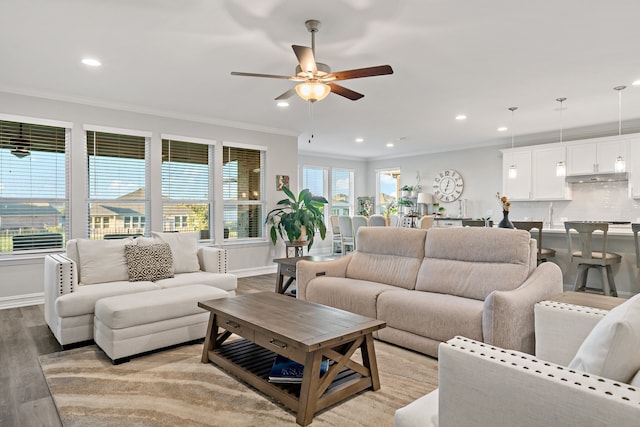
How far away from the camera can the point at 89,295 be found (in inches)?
132

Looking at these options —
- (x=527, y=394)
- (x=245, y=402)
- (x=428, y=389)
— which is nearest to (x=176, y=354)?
(x=245, y=402)

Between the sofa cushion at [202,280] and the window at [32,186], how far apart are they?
208cm

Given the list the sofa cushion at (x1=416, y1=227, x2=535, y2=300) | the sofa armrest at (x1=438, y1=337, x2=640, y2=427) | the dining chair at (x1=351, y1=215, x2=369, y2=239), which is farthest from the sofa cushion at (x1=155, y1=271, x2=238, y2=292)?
the dining chair at (x1=351, y1=215, x2=369, y2=239)

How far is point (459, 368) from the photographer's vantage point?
122 cm

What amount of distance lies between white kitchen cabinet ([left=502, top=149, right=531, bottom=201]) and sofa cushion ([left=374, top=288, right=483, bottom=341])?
508cm

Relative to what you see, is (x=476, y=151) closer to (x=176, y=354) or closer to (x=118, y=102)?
→ (x=118, y=102)

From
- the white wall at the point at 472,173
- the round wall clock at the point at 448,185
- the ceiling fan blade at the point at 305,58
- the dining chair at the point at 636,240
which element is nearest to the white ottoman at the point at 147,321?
the ceiling fan blade at the point at 305,58

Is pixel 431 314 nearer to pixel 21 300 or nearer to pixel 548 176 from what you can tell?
pixel 21 300

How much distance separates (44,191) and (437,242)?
479 centimetres

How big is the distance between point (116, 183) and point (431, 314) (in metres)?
4.61

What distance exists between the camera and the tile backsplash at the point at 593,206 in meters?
6.48

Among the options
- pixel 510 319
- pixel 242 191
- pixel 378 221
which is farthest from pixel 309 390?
pixel 378 221

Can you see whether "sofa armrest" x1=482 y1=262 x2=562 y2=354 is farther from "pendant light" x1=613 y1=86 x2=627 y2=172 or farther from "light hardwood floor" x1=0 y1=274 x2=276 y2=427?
"pendant light" x1=613 y1=86 x2=627 y2=172

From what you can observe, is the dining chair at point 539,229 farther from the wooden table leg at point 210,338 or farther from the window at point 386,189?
the window at point 386,189
